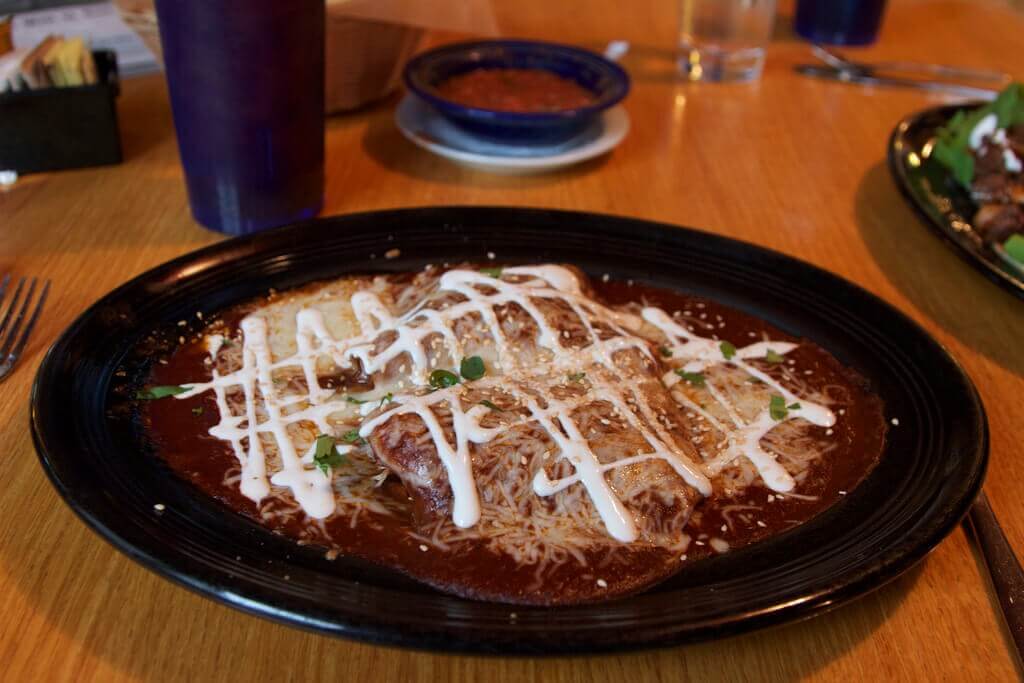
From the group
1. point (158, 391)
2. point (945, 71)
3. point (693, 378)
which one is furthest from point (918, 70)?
point (158, 391)

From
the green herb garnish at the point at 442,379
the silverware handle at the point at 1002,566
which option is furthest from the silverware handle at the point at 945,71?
the green herb garnish at the point at 442,379

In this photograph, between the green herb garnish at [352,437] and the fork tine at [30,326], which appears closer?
the green herb garnish at [352,437]

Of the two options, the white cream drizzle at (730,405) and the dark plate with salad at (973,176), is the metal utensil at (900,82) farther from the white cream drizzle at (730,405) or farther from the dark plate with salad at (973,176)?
the white cream drizzle at (730,405)

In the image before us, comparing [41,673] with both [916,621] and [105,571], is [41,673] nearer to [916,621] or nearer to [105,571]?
[105,571]

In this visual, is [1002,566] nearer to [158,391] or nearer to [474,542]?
[474,542]

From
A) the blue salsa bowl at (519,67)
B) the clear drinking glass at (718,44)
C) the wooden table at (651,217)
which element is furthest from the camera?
the clear drinking glass at (718,44)

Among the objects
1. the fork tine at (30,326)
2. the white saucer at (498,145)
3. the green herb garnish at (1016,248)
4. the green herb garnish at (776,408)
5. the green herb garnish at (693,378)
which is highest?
the green herb garnish at (1016,248)

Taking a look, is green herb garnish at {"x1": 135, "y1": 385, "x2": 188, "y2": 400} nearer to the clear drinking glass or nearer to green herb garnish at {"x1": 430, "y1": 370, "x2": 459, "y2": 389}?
green herb garnish at {"x1": 430, "y1": 370, "x2": 459, "y2": 389}
